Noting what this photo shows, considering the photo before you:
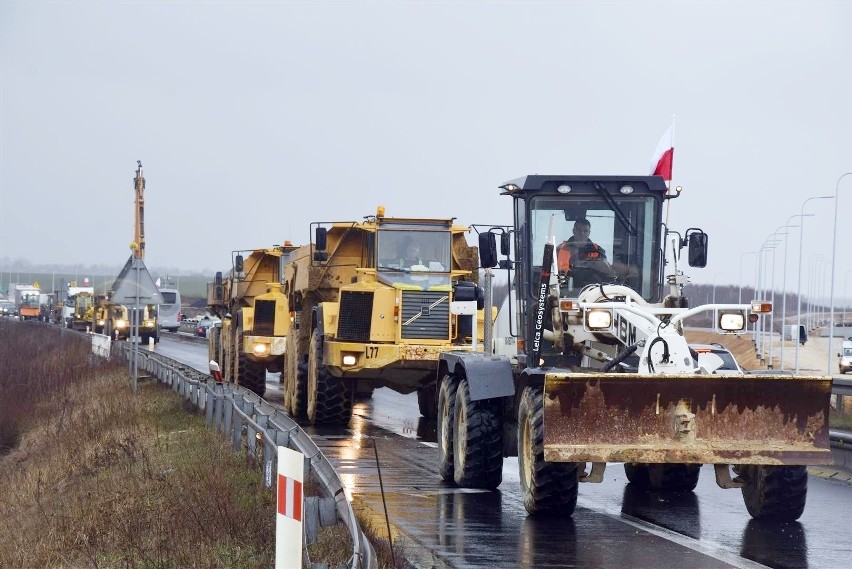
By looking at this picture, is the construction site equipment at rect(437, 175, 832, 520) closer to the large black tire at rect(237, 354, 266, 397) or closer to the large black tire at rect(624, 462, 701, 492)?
the large black tire at rect(624, 462, 701, 492)

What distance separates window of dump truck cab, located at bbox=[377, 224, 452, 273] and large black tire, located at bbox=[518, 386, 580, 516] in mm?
9961

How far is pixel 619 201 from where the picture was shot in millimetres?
13273

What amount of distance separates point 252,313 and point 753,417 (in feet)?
65.0

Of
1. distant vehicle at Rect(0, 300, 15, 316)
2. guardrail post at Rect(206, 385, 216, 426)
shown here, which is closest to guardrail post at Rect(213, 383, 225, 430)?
guardrail post at Rect(206, 385, 216, 426)

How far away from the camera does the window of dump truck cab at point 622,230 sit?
13195 mm

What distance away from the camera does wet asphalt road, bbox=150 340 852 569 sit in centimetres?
1013

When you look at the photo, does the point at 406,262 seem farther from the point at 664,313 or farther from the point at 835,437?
the point at 664,313

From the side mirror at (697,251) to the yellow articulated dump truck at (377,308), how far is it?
319 inches

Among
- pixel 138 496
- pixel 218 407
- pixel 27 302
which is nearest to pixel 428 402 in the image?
pixel 218 407

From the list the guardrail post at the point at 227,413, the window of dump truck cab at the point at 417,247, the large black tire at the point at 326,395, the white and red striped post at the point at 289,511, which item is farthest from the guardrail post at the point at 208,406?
the white and red striped post at the point at 289,511

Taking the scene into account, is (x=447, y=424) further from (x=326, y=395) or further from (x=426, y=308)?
(x=326, y=395)

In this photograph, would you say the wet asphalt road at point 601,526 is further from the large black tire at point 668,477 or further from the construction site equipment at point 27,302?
the construction site equipment at point 27,302

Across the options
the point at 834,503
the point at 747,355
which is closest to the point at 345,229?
the point at 834,503

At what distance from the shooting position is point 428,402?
2453cm
